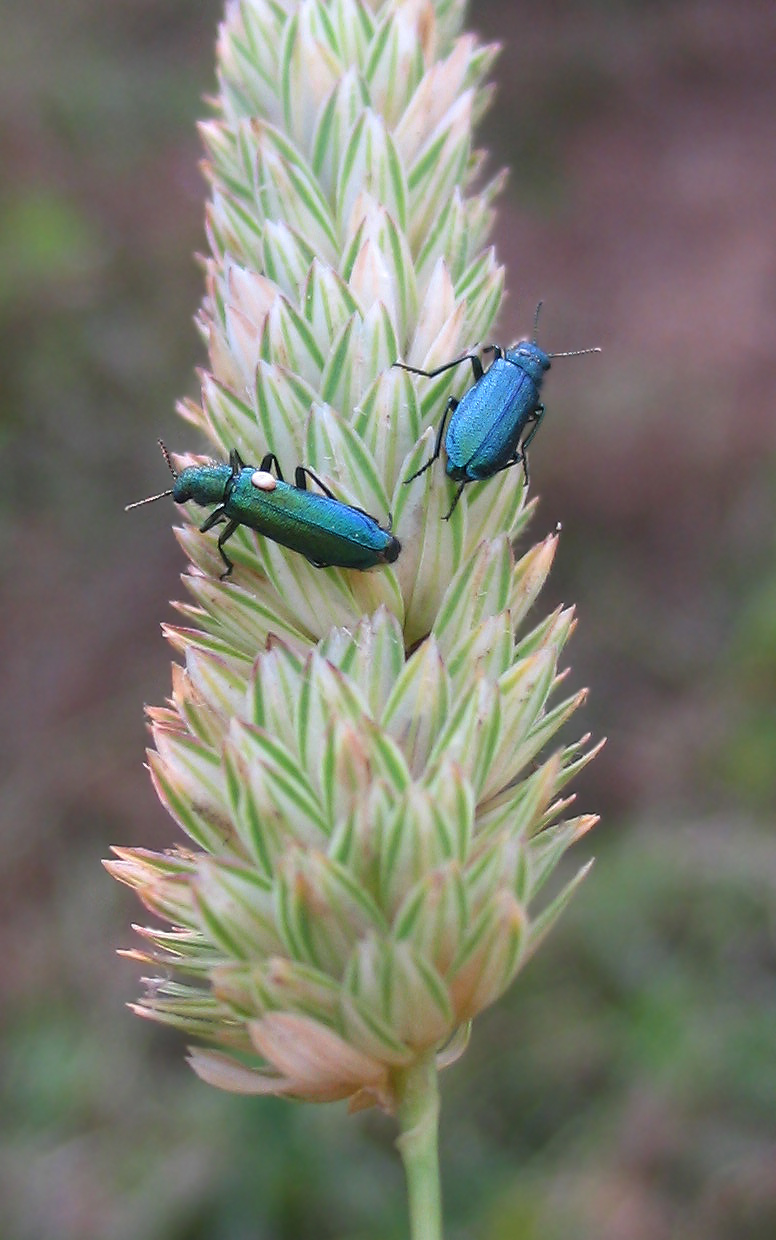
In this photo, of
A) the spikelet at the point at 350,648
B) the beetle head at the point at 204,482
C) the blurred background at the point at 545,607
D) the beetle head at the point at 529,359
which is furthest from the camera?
the blurred background at the point at 545,607

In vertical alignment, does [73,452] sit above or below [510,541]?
above

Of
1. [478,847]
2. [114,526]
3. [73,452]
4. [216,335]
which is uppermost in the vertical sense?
[73,452]

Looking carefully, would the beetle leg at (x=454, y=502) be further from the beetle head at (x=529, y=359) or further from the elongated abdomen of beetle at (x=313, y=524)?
the beetle head at (x=529, y=359)

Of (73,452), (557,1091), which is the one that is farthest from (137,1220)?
(73,452)

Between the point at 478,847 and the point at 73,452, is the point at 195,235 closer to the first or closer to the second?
the point at 73,452

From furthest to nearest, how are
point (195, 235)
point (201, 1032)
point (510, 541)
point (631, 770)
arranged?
point (195, 235) → point (631, 770) → point (510, 541) → point (201, 1032)

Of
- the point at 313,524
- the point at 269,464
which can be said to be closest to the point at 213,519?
the point at 269,464

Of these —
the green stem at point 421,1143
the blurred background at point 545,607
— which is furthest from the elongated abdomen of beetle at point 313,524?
the blurred background at point 545,607
